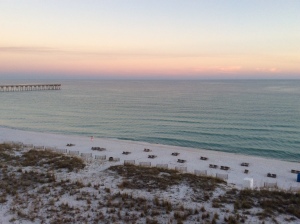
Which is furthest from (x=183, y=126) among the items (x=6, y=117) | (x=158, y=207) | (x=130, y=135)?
(x=6, y=117)

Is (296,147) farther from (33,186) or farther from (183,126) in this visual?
(33,186)

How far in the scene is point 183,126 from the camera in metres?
51.8

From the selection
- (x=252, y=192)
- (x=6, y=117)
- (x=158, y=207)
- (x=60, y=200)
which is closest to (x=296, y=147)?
(x=252, y=192)

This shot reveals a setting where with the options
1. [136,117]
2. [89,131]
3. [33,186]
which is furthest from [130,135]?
[33,186]

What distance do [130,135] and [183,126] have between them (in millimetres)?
11172

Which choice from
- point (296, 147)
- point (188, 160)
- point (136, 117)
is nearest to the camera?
point (188, 160)

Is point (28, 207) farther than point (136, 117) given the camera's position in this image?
No

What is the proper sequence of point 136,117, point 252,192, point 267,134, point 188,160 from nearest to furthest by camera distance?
1. point 252,192
2. point 188,160
3. point 267,134
4. point 136,117

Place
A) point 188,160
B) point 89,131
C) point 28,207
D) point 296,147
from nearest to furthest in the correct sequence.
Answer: point 28,207, point 188,160, point 296,147, point 89,131

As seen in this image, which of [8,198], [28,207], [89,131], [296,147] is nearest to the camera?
[28,207]

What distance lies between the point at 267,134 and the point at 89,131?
3088cm

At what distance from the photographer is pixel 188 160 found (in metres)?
29.0

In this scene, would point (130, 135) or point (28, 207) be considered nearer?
point (28, 207)

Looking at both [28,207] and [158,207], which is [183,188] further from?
[28,207]
